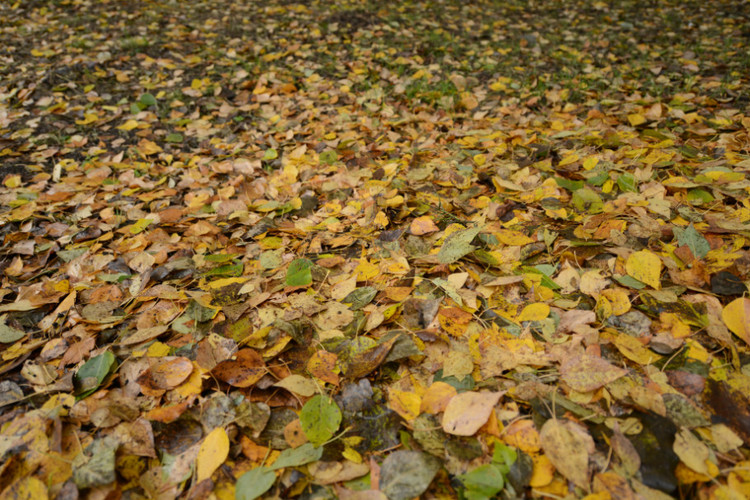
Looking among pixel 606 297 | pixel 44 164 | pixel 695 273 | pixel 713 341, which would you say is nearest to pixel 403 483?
pixel 606 297

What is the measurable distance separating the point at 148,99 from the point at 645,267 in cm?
336

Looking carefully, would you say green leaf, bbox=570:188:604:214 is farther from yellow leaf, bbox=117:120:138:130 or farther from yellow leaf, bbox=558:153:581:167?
yellow leaf, bbox=117:120:138:130

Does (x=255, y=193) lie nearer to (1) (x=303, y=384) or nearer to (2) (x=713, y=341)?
(1) (x=303, y=384)

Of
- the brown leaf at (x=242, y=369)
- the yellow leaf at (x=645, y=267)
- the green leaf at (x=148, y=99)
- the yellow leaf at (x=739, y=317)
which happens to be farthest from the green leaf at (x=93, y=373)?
the green leaf at (x=148, y=99)

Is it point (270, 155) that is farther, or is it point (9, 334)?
point (270, 155)

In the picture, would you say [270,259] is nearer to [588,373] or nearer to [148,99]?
[588,373]

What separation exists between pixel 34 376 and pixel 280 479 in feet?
2.76

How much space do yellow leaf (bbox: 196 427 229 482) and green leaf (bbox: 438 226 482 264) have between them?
0.88 meters

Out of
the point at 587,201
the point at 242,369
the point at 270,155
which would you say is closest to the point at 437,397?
the point at 242,369

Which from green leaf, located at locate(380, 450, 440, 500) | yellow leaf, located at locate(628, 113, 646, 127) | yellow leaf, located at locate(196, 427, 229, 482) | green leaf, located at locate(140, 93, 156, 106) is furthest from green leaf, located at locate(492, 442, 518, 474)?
green leaf, located at locate(140, 93, 156, 106)

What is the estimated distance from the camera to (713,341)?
1.15 meters

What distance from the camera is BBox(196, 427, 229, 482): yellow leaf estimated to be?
1005 millimetres

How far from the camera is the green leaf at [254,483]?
946mm

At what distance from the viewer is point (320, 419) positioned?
3.51 feet
